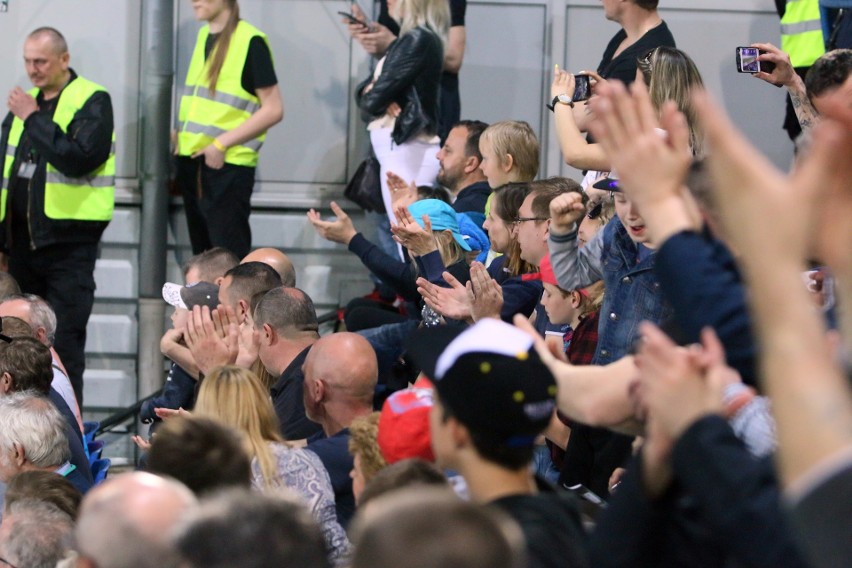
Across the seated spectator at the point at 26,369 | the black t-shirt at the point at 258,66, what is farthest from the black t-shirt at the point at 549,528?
the black t-shirt at the point at 258,66

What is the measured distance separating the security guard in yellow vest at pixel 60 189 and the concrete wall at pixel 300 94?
3.30 ft

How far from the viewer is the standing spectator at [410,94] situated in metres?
7.88

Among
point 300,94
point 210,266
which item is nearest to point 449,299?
point 210,266

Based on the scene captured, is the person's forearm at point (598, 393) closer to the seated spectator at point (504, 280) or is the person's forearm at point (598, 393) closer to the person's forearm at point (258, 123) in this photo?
the seated spectator at point (504, 280)

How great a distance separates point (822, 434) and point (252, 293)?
449 cm

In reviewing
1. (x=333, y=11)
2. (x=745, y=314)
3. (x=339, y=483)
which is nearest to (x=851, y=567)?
(x=745, y=314)

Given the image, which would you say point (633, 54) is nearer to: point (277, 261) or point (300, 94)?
point (277, 261)

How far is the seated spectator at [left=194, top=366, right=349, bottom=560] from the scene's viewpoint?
12.2 feet

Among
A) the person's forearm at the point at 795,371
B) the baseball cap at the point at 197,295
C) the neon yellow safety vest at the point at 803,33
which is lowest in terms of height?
the baseball cap at the point at 197,295

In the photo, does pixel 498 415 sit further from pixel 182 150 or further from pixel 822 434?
pixel 182 150

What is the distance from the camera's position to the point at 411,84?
8.00 metres

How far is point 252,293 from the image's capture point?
598cm

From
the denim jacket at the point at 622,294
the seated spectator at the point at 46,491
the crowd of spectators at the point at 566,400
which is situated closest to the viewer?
the crowd of spectators at the point at 566,400

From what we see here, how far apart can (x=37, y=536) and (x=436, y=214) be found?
9.49 ft
